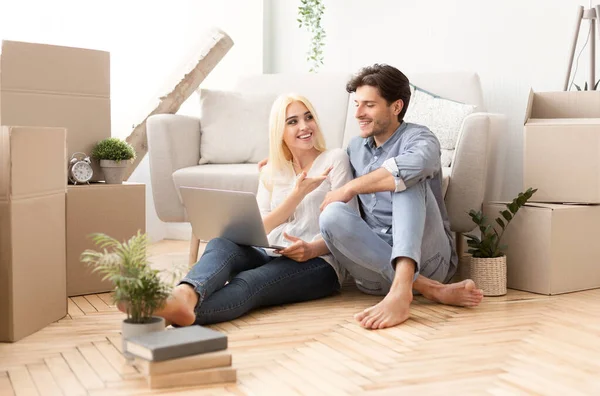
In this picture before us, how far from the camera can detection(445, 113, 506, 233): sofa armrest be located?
9.96 feet

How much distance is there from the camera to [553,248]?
114 inches

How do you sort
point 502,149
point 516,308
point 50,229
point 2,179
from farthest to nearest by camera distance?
point 502,149 → point 516,308 → point 50,229 → point 2,179

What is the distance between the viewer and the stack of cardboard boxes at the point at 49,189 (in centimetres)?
229

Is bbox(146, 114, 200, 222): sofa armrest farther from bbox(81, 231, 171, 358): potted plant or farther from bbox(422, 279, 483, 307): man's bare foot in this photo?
bbox(81, 231, 171, 358): potted plant

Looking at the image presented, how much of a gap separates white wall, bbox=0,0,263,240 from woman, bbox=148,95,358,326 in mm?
1738

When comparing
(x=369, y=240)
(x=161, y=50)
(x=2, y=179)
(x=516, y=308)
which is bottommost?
(x=516, y=308)

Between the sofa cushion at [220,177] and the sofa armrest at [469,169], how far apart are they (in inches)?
32.4

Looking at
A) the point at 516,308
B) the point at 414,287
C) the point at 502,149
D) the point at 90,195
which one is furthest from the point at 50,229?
the point at 502,149

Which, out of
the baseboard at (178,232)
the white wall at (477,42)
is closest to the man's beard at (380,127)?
the white wall at (477,42)

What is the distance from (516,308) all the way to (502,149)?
90 centimetres

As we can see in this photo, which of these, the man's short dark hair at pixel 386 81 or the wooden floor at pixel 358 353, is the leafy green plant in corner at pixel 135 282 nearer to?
the wooden floor at pixel 358 353

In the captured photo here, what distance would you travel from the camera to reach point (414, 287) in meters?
2.70

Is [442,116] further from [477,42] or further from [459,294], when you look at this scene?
[459,294]

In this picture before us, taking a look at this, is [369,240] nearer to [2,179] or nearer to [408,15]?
[2,179]
